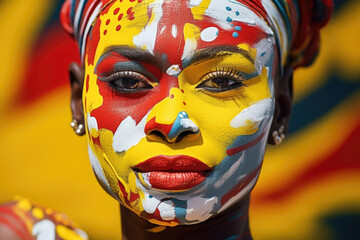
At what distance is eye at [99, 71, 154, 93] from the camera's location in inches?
80.6

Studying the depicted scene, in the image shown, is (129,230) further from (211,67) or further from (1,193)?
(1,193)

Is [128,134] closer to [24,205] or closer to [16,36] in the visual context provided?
[24,205]

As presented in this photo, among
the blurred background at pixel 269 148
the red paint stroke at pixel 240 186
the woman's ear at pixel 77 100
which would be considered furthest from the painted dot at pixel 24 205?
the blurred background at pixel 269 148

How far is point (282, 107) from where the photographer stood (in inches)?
96.2

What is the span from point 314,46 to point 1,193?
7.86 ft

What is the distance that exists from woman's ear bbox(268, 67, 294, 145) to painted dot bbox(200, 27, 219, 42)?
1.40 ft

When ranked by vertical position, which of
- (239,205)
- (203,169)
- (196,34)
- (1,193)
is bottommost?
(1,193)

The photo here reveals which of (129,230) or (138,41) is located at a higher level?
(138,41)

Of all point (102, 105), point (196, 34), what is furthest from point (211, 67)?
point (102, 105)

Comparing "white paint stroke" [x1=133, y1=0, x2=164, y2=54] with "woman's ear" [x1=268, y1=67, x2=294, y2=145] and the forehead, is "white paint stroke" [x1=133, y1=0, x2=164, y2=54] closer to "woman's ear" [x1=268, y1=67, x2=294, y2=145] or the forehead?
the forehead

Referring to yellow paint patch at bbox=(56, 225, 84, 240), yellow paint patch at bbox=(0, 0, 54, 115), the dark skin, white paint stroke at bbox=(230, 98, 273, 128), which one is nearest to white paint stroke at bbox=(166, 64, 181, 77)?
white paint stroke at bbox=(230, 98, 273, 128)

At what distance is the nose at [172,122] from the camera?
1936 millimetres

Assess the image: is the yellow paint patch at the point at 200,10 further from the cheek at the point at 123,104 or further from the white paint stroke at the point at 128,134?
the white paint stroke at the point at 128,134

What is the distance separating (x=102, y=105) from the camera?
2117 mm
